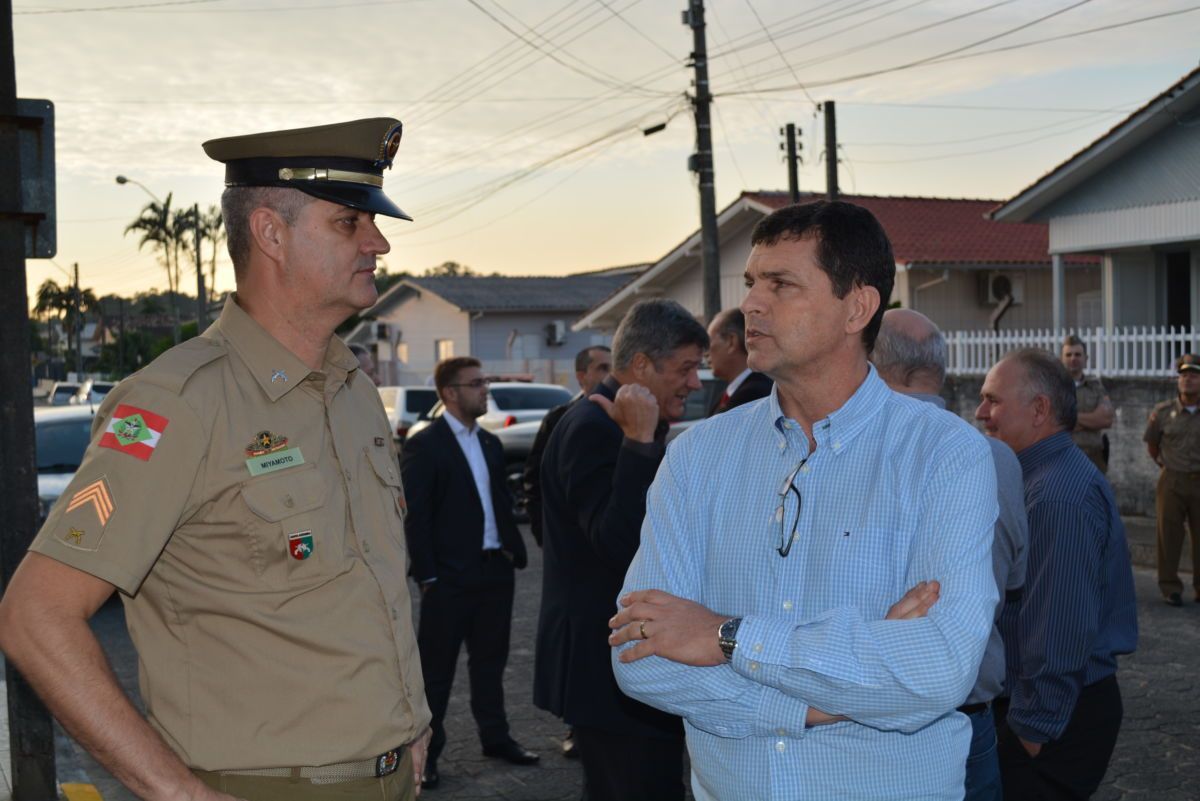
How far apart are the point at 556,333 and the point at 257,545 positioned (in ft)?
140

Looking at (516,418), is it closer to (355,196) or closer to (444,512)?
(444,512)

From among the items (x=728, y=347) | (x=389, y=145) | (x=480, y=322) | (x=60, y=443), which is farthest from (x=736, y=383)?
(x=480, y=322)

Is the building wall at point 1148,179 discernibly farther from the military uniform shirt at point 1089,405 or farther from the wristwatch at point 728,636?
the wristwatch at point 728,636

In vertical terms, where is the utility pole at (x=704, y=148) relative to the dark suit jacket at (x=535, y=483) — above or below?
above

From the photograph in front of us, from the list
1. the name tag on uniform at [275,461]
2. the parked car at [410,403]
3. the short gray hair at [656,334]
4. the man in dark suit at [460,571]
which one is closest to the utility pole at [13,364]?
the man in dark suit at [460,571]

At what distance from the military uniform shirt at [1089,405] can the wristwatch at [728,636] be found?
945 cm

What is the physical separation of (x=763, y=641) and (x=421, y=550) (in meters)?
4.50

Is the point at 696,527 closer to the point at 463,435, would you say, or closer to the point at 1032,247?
the point at 463,435

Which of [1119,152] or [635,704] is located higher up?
[1119,152]

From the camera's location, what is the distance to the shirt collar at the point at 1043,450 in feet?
13.0

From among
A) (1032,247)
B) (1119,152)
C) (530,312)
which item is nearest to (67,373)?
(530,312)

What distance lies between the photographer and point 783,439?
8.41ft

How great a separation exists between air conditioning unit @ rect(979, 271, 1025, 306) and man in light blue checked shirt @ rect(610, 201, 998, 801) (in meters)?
25.5

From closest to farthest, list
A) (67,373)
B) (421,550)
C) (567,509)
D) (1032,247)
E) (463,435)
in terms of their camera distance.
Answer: (567,509) → (421,550) → (463,435) → (1032,247) → (67,373)
